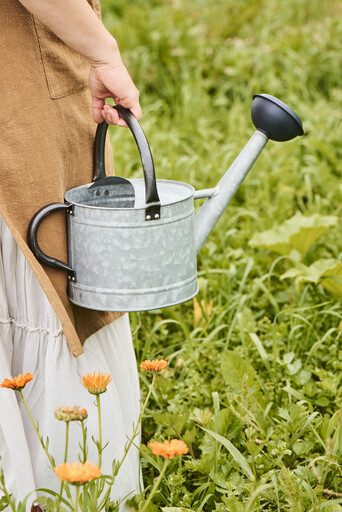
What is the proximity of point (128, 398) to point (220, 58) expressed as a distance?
316 cm

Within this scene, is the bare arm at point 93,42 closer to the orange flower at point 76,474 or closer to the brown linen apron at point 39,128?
the brown linen apron at point 39,128

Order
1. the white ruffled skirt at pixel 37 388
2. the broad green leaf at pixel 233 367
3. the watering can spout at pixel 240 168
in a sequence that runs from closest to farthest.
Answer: the white ruffled skirt at pixel 37 388
the watering can spout at pixel 240 168
the broad green leaf at pixel 233 367

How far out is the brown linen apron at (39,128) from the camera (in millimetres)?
1309

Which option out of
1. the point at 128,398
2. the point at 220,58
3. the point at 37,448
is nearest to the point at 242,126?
the point at 220,58

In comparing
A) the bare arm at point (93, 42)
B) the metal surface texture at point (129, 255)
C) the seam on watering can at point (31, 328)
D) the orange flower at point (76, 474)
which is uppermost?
the bare arm at point (93, 42)

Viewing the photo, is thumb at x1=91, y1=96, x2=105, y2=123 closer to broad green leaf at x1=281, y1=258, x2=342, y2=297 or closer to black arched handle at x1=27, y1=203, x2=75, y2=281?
black arched handle at x1=27, y1=203, x2=75, y2=281

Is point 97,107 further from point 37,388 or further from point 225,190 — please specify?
point 37,388

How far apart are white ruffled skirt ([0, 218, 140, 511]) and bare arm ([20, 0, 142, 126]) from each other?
1.19ft

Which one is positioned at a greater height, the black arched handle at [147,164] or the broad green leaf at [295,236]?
the black arched handle at [147,164]

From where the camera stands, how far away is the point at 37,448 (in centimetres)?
149

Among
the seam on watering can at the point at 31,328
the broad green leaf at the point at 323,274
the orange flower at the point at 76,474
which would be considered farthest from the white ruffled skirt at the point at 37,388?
the broad green leaf at the point at 323,274

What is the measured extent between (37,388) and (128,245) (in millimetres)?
426

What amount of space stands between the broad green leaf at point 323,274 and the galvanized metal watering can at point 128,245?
0.93 m

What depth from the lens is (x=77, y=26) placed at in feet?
4.05
